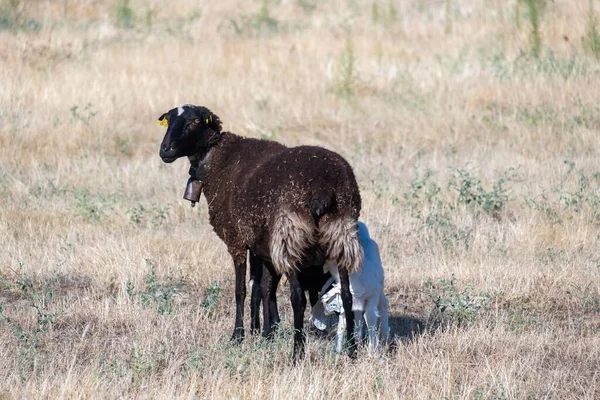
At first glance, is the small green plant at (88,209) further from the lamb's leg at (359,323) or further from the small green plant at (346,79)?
the small green plant at (346,79)

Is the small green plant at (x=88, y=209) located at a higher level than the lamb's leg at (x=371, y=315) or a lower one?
higher

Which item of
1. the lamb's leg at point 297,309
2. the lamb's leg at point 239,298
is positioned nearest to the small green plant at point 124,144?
the lamb's leg at point 239,298

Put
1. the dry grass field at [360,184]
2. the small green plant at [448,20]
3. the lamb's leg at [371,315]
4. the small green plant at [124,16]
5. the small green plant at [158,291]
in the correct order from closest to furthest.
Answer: the dry grass field at [360,184], the lamb's leg at [371,315], the small green plant at [158,291], the small green plant at [448,20], the small green plant at [124,16]

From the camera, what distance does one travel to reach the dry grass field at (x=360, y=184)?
21.6 feet

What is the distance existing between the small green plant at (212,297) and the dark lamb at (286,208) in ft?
1.83

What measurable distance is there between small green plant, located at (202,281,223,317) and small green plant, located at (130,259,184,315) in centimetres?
27

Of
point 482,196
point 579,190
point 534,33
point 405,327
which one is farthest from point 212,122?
point 534,33

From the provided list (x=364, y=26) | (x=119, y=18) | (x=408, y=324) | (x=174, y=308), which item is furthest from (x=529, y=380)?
(x=119, y=18)

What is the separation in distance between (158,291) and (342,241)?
92.1 inches

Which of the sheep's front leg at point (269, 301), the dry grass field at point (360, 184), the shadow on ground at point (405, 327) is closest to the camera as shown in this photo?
the dry grass field at point (360, 184)

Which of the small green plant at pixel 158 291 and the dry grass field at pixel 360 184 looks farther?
the small green plant at pixel 158 291

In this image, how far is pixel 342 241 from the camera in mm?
6441

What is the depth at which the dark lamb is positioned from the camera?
647 centimetres

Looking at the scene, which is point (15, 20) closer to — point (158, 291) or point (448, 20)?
point (448, 20)
